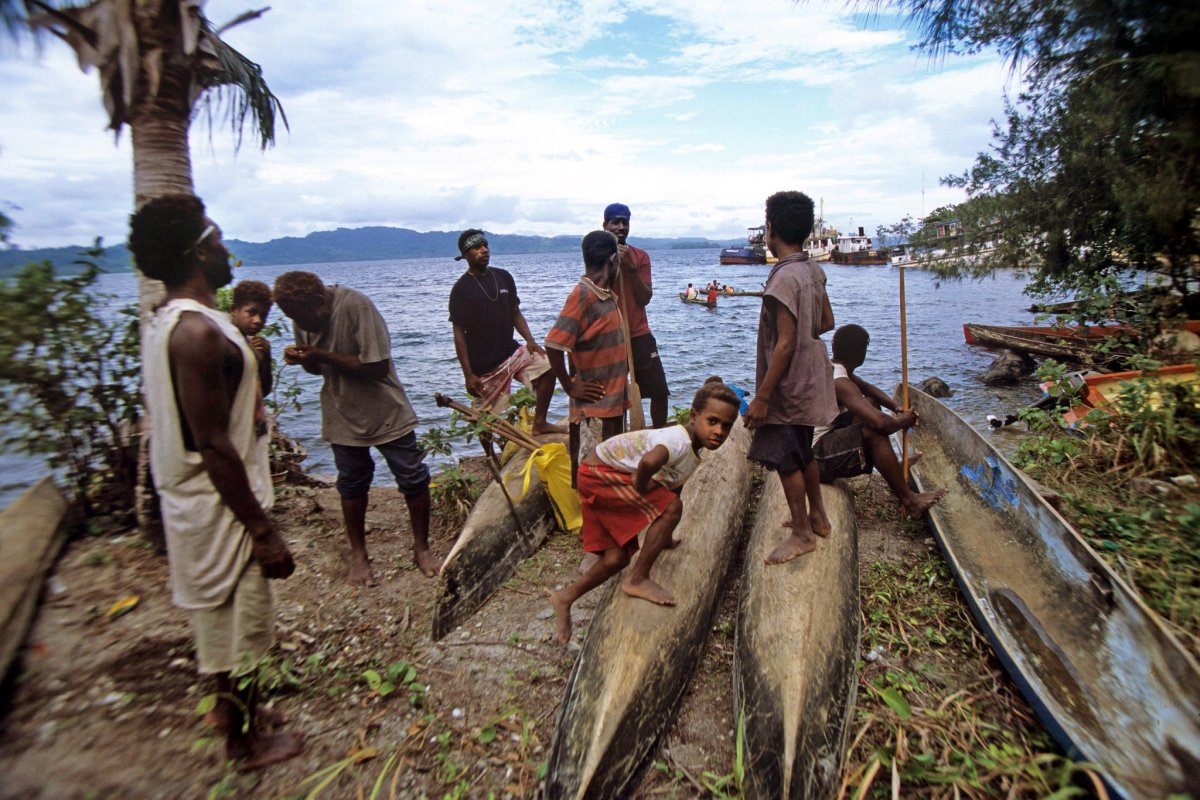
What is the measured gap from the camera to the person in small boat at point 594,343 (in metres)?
4.21

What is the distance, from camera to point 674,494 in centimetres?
341

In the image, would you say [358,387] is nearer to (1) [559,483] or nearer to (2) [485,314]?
(2) [485,314]

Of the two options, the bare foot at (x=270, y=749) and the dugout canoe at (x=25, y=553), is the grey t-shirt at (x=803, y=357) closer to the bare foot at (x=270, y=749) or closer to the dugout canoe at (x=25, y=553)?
the bare foot at (x=270, y=749)

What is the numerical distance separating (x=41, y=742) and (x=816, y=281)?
4.17 metres

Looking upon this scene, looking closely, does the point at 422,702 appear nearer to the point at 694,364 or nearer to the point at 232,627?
the point at 232,627

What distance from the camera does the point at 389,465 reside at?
420 centimetres

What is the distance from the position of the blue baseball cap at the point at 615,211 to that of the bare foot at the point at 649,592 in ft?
9.07

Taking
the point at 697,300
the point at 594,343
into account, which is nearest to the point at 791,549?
the point at 594,343

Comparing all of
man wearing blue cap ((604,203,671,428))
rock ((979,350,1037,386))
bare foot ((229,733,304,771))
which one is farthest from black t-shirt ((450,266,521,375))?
rock ((979,350,1037,386))

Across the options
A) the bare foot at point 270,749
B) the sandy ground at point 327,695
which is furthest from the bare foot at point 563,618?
the bare foot at point 270,749

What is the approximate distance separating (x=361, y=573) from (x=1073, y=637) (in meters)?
4.04

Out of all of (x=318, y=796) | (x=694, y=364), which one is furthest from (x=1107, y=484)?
(x=694, y=364)

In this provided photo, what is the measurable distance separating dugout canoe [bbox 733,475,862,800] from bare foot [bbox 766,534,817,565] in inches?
1.4

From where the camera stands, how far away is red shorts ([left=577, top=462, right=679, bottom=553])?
3314 mm
